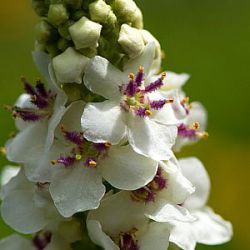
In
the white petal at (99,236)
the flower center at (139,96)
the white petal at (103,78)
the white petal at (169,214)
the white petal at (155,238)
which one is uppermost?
the white petal at (103,78)

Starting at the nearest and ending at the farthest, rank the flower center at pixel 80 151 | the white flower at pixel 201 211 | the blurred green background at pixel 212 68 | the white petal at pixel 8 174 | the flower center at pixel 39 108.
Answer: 1. the flower center at pixel 80 151
2. the flower center at pixel 39 108
3. the white flower at pixel 201 211
4. the white petal at pixel 8 174
5. the blurred green background at pixel 212 68

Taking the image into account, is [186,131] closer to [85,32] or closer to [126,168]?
[126,168]

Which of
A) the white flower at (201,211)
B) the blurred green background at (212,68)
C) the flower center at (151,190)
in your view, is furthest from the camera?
the blurred green background at (212,68)

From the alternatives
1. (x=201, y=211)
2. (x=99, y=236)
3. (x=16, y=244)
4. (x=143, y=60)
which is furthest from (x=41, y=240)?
(x=143, y=60)

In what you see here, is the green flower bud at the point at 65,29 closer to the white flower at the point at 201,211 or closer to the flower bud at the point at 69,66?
the flower bud at the point at 69,66

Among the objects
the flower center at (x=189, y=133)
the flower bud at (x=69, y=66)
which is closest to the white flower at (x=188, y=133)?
the flower center at (x=189, y=133)

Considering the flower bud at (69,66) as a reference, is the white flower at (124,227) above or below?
below

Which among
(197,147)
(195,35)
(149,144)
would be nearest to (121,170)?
(149,144)
